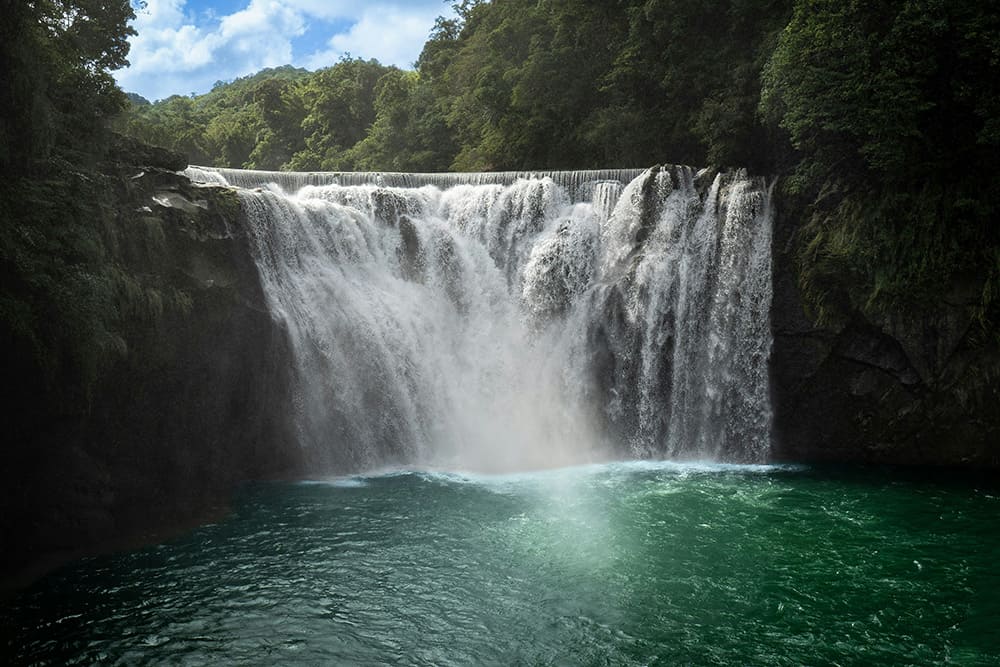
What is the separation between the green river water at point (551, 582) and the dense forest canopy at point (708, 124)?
3.92 metres

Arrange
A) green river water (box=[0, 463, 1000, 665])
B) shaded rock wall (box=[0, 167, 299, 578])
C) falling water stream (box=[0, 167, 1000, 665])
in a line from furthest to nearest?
shaded rock wall (box=[0, 167, 299, 578])
falling water stream (box=[0, 167, 1000, 665])
green river water (box=[0, 463, 1000, 665])

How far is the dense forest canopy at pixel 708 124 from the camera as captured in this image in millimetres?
11359

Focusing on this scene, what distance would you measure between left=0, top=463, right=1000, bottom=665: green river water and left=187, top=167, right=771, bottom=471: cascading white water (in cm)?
267

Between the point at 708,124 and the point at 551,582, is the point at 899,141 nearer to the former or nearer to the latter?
the point at 708,124

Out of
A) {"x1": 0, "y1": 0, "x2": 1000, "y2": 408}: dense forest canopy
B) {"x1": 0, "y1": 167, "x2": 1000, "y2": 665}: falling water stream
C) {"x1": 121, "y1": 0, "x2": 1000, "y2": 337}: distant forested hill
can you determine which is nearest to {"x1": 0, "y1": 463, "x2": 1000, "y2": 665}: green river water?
{"x1": 0, "y1": 167, "x2": 1000, "y2": 665}: falling water stream

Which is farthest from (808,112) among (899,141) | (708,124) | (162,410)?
(162,410)

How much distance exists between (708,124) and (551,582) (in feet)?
46.8

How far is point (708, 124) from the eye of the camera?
2084 cm

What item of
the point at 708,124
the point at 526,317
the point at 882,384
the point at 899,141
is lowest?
the point at 882,384

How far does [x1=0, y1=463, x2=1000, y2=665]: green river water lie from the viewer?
9477 mm

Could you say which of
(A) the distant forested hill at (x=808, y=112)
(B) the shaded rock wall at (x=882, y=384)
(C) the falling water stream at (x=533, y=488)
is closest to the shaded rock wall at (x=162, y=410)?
(C) the falling water stream at (x=533, y=488)

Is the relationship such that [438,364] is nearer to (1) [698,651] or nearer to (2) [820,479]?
(2) [820,479]

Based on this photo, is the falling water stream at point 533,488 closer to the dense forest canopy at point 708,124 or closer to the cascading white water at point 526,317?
the cascading white water at point 526,317

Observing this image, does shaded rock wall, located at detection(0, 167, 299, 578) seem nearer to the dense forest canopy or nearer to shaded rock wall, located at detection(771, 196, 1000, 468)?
the dense forest canopy
